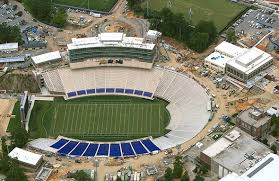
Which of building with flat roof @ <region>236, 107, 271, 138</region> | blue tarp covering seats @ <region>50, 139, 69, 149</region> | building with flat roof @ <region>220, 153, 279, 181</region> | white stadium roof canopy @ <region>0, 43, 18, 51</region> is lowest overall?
blue tarp covering seats @ <region>50, 139, 69, 149</region>

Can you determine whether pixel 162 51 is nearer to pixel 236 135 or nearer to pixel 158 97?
pixel 158 97

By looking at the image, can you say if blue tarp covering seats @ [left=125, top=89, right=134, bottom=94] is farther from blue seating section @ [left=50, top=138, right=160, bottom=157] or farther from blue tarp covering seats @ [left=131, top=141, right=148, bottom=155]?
blue tarp covering seats @ [left=131, top=141, right=148, bottom=155]

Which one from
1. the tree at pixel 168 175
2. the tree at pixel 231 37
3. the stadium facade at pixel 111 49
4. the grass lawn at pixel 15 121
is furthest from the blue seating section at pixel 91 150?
the tree at pixel 231 37

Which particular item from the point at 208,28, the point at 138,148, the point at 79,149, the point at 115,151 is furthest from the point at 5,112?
the point at 208,28

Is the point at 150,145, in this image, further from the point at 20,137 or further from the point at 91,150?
the point at 20,137

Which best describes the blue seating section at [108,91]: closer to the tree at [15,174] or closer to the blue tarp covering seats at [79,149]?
the blue tarp covering seats at [79,149]

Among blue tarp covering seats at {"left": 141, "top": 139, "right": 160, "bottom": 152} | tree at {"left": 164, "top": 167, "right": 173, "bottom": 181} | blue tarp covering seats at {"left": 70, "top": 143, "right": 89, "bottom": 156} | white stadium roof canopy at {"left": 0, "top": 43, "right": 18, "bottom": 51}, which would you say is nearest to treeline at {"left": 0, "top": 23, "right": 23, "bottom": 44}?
white stadium roof canopy at {"left": 0, "top": 43, "right": 18, "bottom": 51}
